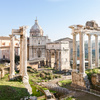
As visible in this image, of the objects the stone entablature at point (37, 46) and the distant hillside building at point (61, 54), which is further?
Result: the stone entablature at point (37, 46)

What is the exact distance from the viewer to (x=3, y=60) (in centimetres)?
3447

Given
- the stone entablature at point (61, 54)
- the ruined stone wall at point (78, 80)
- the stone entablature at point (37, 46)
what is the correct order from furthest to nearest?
the stone entablature at point (37, 46)
the stone entablature at point (61, 54)
the ruined stone wall at point (78, 80)

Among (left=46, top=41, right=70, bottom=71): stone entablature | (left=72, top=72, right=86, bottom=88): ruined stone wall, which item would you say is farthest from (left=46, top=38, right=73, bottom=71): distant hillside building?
(left=72, top=72, right=86, bottom=88): ruined stone wall

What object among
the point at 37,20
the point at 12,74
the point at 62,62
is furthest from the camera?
the point at 37,20

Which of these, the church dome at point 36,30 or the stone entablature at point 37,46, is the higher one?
the church dome at point 36,30

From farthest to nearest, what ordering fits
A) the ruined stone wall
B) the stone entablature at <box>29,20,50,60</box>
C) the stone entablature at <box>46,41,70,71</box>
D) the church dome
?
1. the church dome
2. the stone entablature at <box>29,20,50,60</box>
3. the stone entablature at <box>46,41,70,71</box>
4. the ruined stone wall

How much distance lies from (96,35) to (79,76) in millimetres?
7115

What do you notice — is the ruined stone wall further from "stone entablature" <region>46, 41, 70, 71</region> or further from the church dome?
the church dome

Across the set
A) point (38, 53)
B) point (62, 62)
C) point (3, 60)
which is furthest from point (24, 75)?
point (38, 53)

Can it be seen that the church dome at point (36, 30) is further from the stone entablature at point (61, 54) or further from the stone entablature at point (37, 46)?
the stone entablature at point (61, 54)

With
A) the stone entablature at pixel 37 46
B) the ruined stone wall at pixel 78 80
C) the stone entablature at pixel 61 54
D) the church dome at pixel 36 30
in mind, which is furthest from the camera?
the church dome at pixel 36 30

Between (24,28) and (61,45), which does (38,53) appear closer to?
(61,45)

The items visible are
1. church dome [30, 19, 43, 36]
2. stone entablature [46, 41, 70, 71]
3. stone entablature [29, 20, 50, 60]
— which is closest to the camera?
stone entablature [46, 41, 70, 71]

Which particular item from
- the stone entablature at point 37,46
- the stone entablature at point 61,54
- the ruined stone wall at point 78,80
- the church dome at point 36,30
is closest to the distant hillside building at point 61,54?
the stone entablature at point 61,54
